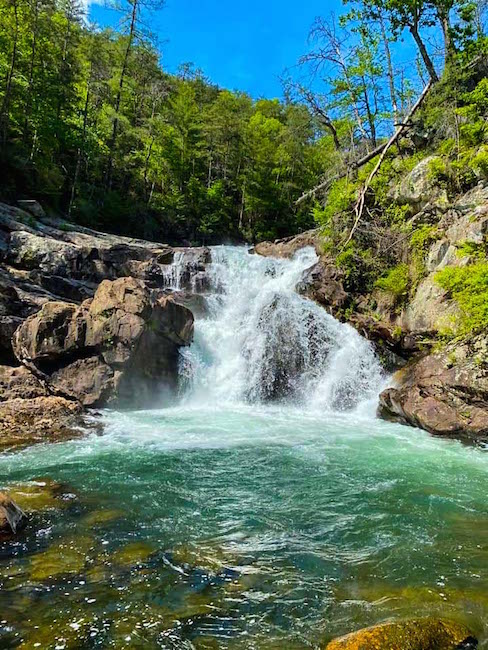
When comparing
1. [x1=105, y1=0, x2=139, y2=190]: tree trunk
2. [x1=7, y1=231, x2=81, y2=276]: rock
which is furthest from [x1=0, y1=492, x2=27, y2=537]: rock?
[x1=105, y1=0, x2=139, y2=190]: tree trunk

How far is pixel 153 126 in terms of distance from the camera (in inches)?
1510

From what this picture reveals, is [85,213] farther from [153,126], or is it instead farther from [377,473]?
[377,473]

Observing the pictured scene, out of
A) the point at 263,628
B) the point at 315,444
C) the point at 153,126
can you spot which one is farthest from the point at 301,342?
the point at 153,126

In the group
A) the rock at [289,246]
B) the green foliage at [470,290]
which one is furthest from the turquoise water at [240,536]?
the rock at [289,246]

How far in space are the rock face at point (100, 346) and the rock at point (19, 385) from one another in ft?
1.32

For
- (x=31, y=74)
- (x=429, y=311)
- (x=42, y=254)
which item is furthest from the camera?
(x=31, y=74)

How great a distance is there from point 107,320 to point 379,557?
11.4 metres

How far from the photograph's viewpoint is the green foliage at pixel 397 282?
16609 mm

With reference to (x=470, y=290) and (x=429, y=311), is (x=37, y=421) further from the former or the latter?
(x=470, y=290)

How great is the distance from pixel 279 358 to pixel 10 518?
1216 cm

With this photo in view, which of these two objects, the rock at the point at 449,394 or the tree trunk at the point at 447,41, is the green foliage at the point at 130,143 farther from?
the rock at the point at 449,394

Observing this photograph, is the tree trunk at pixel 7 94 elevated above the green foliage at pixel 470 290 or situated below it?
above

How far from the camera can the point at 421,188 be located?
17.5 metres

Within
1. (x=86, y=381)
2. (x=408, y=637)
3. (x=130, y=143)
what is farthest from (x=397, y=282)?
(x=130, y=143)
